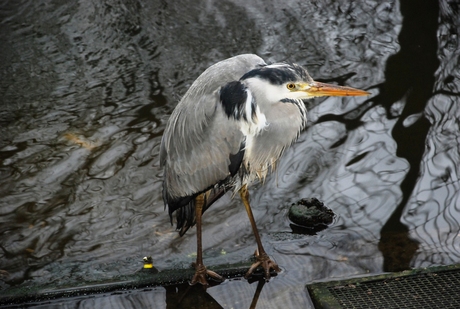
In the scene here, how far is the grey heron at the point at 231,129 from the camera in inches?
144

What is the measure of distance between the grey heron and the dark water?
0.42 m

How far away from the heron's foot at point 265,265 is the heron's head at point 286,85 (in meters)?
1.06

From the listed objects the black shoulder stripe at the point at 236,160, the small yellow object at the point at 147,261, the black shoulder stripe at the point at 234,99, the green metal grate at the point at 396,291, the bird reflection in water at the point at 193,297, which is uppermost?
the black shoulder stripe at the point at 234,99

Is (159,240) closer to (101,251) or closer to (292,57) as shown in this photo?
(101,251)

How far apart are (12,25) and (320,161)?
4478 millimetres

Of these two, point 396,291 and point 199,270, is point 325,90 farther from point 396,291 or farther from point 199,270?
point 199,270

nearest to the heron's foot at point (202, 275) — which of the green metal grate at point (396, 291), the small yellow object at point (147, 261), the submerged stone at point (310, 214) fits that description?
the small yellow object at point (147, 261)

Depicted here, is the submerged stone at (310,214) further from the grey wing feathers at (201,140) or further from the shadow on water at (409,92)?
the grey wing feathers at (201,140)

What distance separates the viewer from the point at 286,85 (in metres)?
3.63

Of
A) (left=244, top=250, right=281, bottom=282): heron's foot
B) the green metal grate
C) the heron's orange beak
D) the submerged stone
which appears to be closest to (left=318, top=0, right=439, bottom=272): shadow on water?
the green metal grate

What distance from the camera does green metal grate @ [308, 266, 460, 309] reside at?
3702mm

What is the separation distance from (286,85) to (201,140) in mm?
671

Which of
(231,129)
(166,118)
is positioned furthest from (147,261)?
(166,118)

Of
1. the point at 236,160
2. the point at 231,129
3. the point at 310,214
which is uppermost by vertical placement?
the point at 231,129
